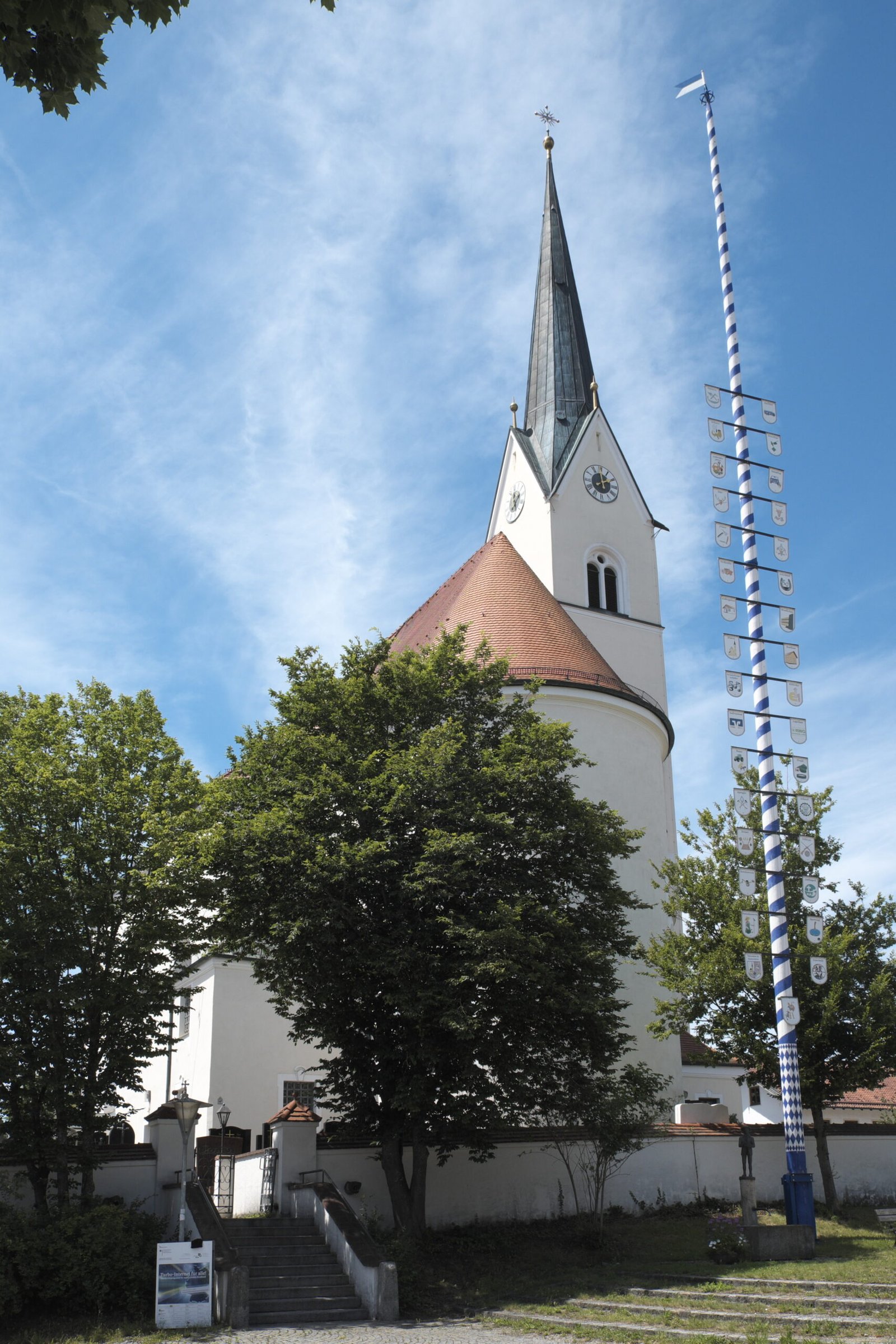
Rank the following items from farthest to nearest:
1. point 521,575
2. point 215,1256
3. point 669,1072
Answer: point 521,575 < point 669,1072 < point 215,1256

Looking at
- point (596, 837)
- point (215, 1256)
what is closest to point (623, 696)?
point (596, 837)

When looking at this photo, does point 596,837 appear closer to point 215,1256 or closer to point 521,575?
point 215,1256

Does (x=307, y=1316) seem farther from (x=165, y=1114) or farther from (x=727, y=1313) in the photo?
(x=165, y=1114)

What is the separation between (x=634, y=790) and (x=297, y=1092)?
11.1 m

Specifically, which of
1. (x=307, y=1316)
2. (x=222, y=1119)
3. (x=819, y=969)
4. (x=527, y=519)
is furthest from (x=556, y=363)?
(x=307, y=1316)

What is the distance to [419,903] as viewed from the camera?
61.4ft

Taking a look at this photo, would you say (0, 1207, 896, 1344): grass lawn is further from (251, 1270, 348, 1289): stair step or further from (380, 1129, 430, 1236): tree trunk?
(251, 1270, 348, 1289): stair step

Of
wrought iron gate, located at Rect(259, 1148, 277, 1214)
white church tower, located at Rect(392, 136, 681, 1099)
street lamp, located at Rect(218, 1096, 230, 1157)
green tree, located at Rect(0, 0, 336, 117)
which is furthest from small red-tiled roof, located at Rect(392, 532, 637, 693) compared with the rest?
green tree, located at Rect(0, 0, 336, 117)

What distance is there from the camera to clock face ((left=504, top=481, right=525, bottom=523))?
142 ft

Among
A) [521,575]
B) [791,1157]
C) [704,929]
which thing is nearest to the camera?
[791,1157]

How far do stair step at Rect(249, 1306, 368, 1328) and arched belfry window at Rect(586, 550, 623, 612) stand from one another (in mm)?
28499

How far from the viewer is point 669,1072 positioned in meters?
27.0

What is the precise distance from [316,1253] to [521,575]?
18318mm

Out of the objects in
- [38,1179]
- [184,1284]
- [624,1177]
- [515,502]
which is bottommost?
[184,1284]
